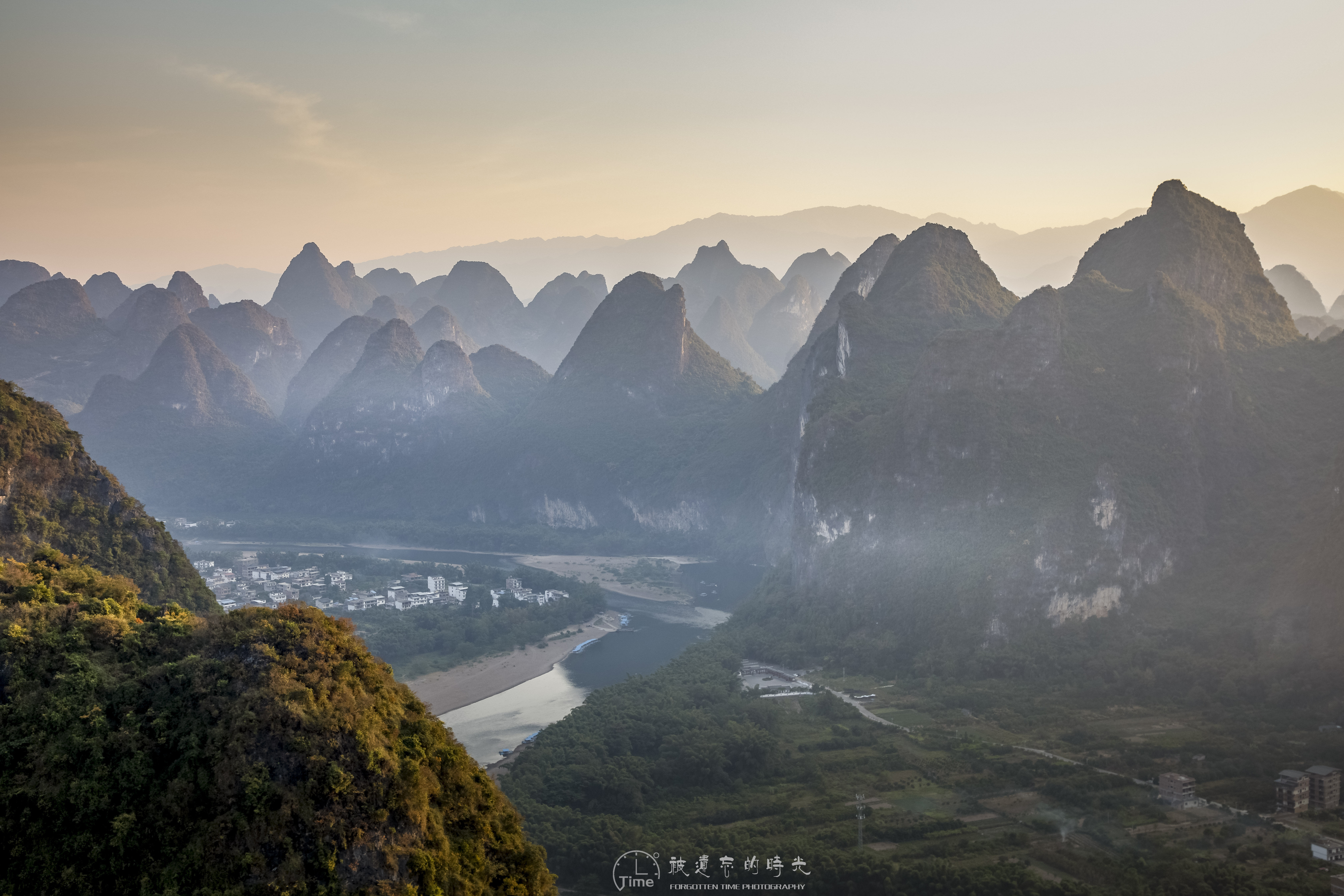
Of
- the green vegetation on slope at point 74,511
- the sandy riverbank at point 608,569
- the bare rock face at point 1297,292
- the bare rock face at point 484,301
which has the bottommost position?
the sandy riverbank at point 608,569

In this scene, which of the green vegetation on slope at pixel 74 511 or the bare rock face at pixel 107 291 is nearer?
the green vegetation on slope at pixel 74 511

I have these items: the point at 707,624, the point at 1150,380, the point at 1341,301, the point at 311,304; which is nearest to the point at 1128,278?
the point at 1150,380

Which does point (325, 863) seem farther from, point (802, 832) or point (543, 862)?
point (802, 832)

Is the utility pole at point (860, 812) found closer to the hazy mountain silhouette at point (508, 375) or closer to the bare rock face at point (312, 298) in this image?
the hazy mountain silhouette at point (508, 375)

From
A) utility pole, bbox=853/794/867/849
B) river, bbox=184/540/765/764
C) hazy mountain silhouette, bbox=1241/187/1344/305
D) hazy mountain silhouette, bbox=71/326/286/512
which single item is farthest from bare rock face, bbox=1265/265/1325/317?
hazy mountain silhouette, bbox=71/326/286/512

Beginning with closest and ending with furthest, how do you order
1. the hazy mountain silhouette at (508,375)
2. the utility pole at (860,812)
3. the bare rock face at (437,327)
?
1. the utility pole at (860,812)
2. the hazy mountain silhouette at (508,375)
3. the bare rock face at (437,327)

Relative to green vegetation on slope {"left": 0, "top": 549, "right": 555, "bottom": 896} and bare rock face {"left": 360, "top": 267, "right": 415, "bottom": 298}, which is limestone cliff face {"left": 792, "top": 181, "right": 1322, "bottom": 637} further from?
bare rock face {"left": 360, "top": 267, "right": 415, "bottom": 298}

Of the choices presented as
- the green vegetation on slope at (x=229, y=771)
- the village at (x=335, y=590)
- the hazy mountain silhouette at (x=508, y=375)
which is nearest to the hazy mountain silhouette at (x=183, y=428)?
the hazy mountain silhouette at (x=508, y=375)
